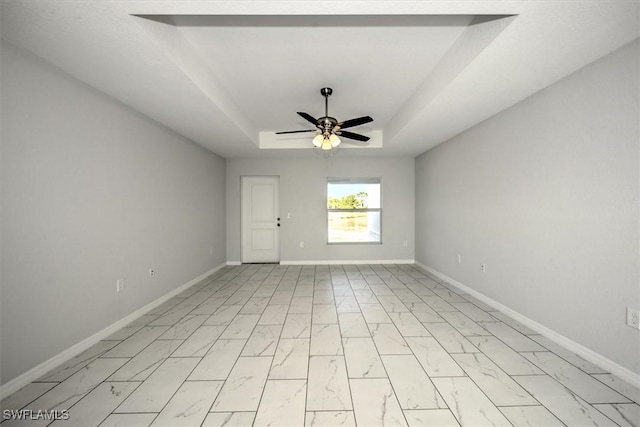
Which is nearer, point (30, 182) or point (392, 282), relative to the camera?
point (30, 182)

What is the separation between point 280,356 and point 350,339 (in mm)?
657

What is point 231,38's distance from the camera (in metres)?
2.11

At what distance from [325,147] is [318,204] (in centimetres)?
265

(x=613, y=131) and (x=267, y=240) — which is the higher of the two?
(x=613, y=131)

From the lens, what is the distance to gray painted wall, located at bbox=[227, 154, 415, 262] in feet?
18.3

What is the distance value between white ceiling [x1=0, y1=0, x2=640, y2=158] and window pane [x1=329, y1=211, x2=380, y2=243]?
8.37ft

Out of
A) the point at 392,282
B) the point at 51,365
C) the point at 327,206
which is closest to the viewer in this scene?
the point at 51,365

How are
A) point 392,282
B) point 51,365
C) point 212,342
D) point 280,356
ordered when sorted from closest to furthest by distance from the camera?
1. point 51,365
2. point 280,356
3. point 212,342
4. point 392,282

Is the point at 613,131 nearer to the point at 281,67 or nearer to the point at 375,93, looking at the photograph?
the point at 375,93

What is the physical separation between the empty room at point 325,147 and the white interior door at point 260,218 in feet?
6.87

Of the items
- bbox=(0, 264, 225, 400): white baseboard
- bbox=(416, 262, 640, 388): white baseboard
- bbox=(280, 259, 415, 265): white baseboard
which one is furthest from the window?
bbox=(0, 264, 225, 400): white baseboard

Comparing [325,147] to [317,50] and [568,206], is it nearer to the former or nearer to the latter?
[317,50]

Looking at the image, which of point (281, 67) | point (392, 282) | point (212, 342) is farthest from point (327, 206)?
point (212, 342)

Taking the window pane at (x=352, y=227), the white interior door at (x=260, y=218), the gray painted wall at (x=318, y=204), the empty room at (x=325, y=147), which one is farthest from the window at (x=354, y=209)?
the empty room at (x=325, y=147)
